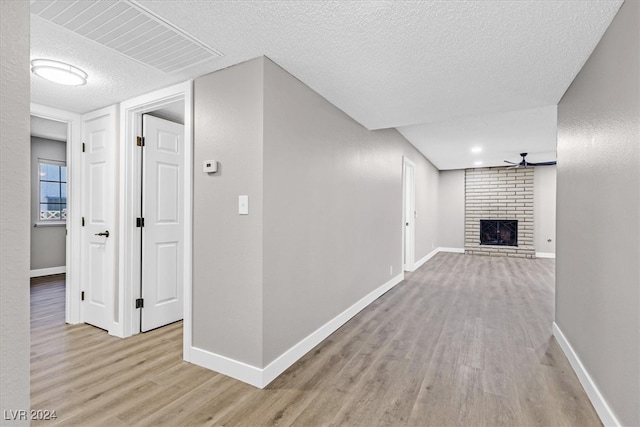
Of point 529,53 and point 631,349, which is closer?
point 631,349

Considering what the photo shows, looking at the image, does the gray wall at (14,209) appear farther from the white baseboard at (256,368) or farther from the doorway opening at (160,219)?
the doorway opening at (160,219)

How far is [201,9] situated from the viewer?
5.55 feet

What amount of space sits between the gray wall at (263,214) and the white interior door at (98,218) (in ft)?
4.13

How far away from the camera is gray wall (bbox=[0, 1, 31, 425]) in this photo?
711 mm

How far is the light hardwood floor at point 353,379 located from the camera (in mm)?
1882

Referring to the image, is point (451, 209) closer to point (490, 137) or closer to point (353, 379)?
point (490, 137)

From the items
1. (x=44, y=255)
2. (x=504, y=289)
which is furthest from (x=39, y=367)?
(x=504, y=289)

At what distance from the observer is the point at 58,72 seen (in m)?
2.35

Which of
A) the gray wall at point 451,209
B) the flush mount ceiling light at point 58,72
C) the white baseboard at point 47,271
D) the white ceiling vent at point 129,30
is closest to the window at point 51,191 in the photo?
the white baseboard at point 47,271

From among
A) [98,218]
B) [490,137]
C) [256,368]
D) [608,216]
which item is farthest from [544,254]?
[98,218]

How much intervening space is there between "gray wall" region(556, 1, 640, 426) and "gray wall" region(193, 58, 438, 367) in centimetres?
198

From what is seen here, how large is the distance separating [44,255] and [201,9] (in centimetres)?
614

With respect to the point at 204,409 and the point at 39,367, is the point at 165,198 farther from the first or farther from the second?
the point at 204,409

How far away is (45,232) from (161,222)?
4.11 m
